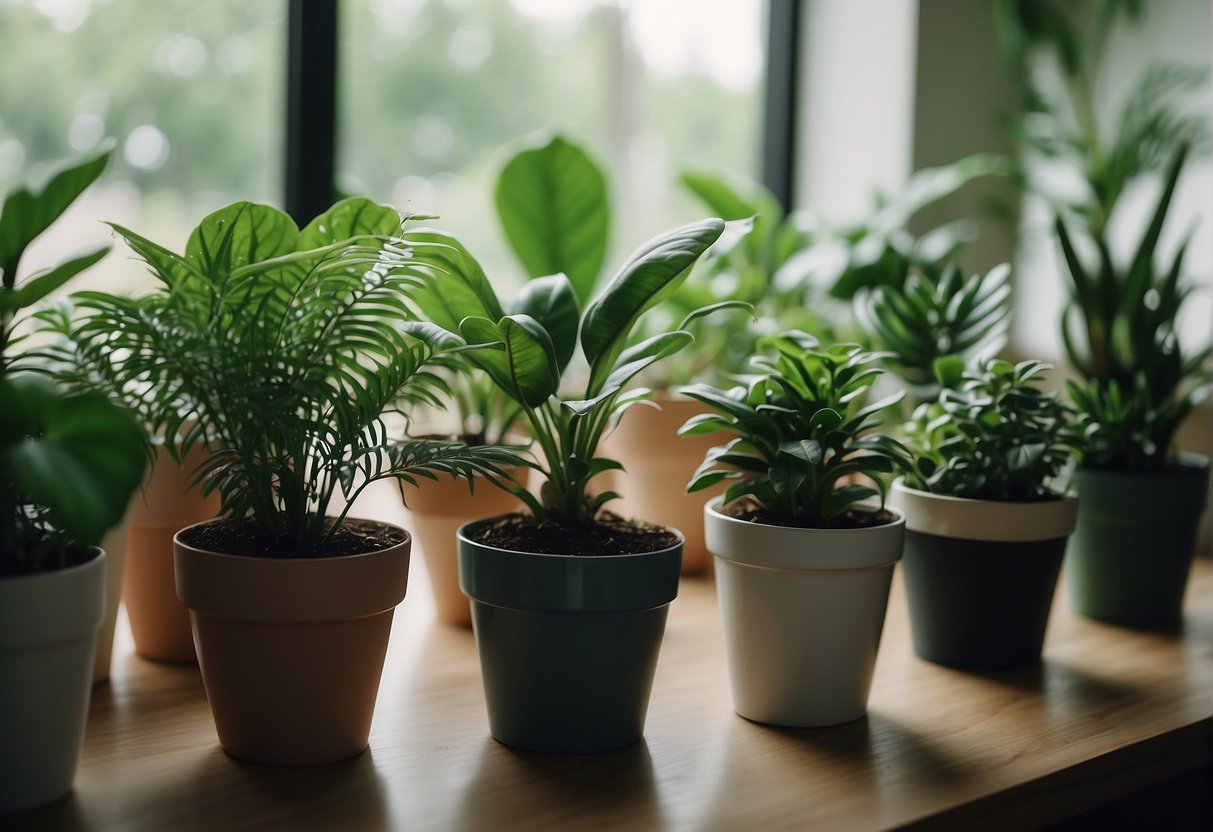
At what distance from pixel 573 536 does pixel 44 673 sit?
1.40 feet

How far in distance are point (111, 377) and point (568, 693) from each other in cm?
44

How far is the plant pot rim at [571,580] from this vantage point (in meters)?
0.88

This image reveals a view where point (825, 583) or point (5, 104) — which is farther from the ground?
point (5, 104)

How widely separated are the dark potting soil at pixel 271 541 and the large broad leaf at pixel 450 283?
21 cm

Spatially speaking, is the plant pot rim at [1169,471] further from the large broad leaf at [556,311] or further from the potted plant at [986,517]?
the large broad leaf at [556,311]

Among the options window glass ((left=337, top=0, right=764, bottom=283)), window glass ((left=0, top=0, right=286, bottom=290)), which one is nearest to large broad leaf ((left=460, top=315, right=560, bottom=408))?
window glass ((left=0, top=0, right=286, bottom=290))

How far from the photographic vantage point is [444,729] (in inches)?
38.6

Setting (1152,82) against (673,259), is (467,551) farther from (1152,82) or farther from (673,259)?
(1152,82)

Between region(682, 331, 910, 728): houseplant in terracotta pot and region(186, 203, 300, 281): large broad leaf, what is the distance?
0.38 m

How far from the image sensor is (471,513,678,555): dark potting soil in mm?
928

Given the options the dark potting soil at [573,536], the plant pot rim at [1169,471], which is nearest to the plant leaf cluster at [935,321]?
the plant pot rim at [1169,471]

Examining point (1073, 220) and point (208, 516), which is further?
point (1073, 220)

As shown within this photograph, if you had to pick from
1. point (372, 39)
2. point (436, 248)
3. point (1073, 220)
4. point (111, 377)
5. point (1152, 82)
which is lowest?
point (111, 377)

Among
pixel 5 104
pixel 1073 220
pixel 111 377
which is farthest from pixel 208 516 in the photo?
pixel 5 104
